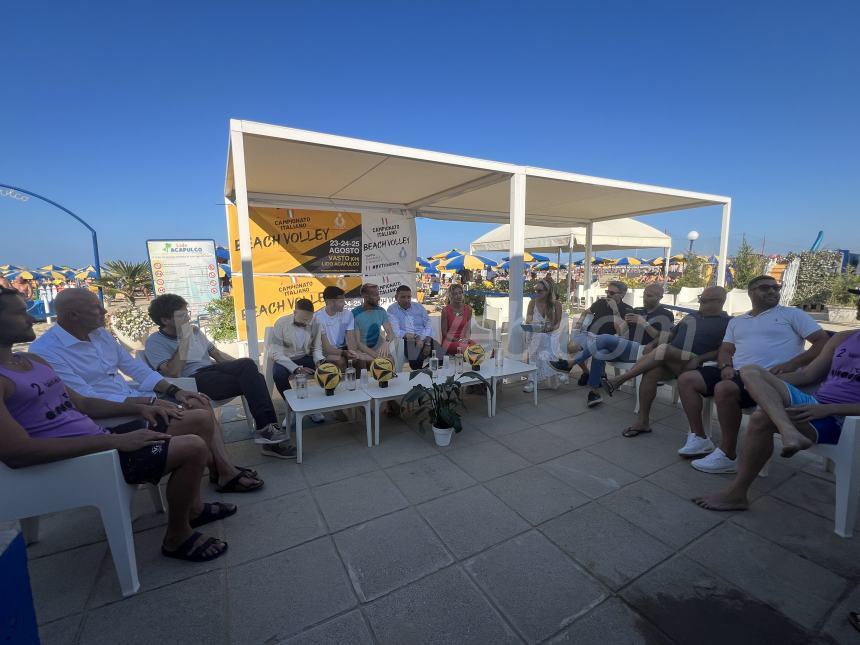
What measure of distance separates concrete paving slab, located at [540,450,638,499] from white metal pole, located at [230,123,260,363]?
94.9 inches

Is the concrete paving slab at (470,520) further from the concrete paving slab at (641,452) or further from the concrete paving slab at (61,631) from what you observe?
the concrete paving slab at (61,631)

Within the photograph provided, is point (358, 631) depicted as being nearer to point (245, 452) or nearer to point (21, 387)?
point (21, 387)

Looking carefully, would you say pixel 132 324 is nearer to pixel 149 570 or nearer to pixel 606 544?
pixel 149 570

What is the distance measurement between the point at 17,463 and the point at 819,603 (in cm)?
306

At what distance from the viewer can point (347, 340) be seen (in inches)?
149

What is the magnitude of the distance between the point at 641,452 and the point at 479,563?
5.57 ft

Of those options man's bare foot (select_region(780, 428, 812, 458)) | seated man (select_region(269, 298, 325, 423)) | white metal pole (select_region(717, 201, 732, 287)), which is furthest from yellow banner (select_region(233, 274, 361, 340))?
white metal pole (select_region(717, 201, 732, 287))

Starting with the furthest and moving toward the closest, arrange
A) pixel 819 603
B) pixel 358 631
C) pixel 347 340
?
pixel 347 340 < pixel 819 603 < pixel 358 631

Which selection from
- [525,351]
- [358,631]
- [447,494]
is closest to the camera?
[358,631]

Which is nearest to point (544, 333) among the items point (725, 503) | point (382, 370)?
point (382, 370)

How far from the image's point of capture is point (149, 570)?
1688 mm

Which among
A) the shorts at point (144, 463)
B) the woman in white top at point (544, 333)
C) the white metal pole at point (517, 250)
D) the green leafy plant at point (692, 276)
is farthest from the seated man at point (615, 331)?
the green leafy plant at point (692, 276)

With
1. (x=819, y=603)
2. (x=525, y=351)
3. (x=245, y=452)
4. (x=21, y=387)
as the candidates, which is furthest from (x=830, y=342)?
(x=21, y=387)

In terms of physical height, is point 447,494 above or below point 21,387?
below
